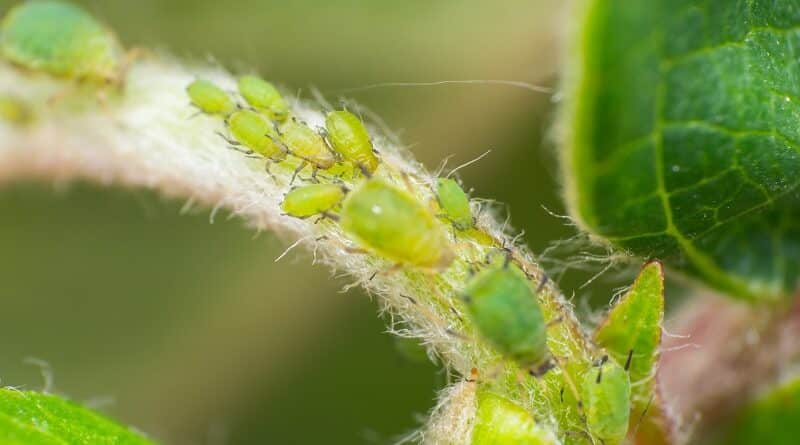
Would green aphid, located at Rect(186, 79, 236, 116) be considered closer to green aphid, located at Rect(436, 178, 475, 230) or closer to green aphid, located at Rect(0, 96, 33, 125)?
green aphid, located at Rect(436, 178, 475, 230)

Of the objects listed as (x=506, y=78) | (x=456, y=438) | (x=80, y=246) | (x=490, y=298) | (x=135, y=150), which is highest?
(x=80, y=246)

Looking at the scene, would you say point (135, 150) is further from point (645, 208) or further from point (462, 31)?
point (462, 31)

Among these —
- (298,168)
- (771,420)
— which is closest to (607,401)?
(771,420)

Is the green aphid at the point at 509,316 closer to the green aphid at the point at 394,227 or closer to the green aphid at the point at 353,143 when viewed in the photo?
the green aphid at the point at 394,227

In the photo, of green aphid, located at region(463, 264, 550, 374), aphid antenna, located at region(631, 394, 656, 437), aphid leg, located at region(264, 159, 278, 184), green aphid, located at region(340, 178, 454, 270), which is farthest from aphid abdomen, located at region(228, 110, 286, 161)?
aphid antenna, located at region(631, 394, 656, 437)

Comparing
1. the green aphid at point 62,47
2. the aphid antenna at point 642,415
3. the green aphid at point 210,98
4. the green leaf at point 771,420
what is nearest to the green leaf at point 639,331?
the aphid antenna at point 642,415

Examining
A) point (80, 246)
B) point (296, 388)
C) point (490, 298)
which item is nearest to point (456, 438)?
point (490, 298)
